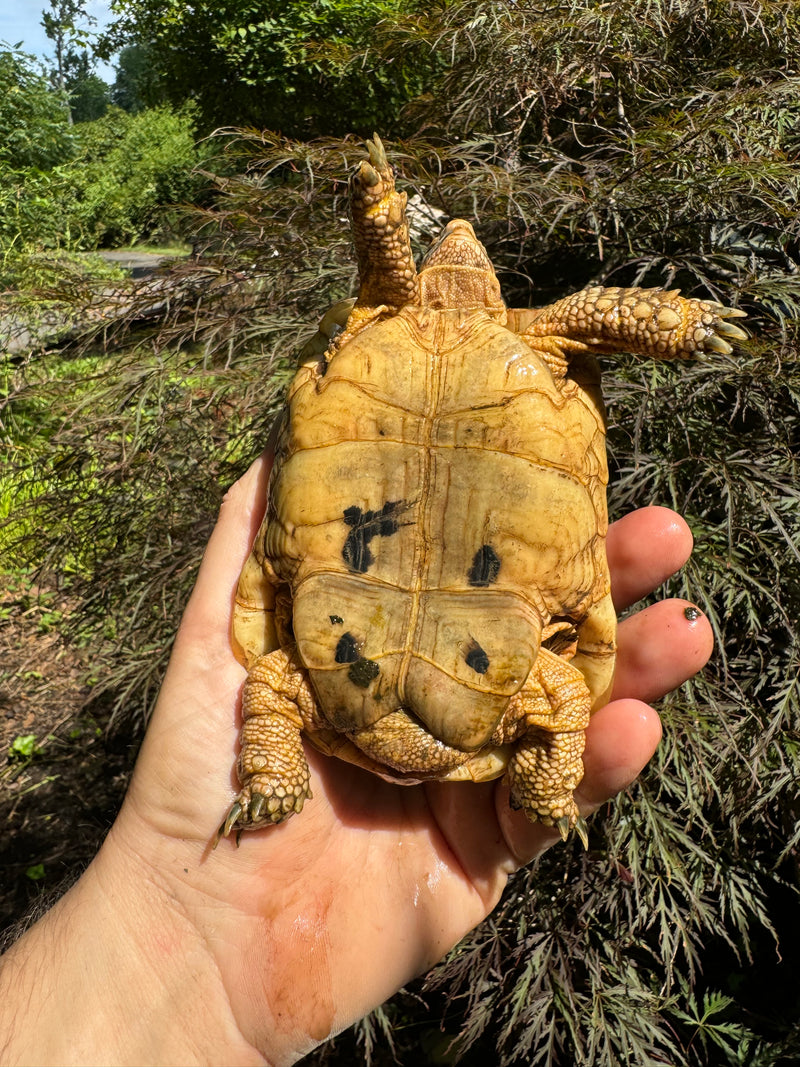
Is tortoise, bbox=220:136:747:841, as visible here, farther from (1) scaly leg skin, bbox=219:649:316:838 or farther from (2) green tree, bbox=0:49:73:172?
(2) green tree, bbox=0:49:73:172

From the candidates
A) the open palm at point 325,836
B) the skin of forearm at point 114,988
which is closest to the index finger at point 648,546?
the open palm at point 325,836

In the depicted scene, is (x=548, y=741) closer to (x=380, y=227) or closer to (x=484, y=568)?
(x=484, y=568)

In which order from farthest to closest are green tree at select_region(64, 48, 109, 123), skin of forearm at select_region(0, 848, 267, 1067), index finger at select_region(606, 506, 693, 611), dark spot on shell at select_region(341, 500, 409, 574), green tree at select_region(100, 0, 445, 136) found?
1. green tree at select_region(64, 48, 109, 123)
2. green tree at select_region(100, 0, 445, 136)
3. index finger at select_region(606, 506, 693, 611)
4. dark spot on shell at select_region(341, 500, 409, 574)
5. skin of forearm at select_region(0, 848, 267, 1067)

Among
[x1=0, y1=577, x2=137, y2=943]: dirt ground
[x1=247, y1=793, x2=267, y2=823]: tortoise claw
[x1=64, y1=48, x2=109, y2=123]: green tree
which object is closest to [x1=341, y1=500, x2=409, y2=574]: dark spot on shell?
[x1=247, y1=793, x2=267, y2=823]: tortoise claw

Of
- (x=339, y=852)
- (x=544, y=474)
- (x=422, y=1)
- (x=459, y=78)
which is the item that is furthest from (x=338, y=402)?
(x=422, y=1)

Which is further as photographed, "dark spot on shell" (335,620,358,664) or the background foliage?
the background foliage

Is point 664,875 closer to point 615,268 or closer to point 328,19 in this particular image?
point 615,268
